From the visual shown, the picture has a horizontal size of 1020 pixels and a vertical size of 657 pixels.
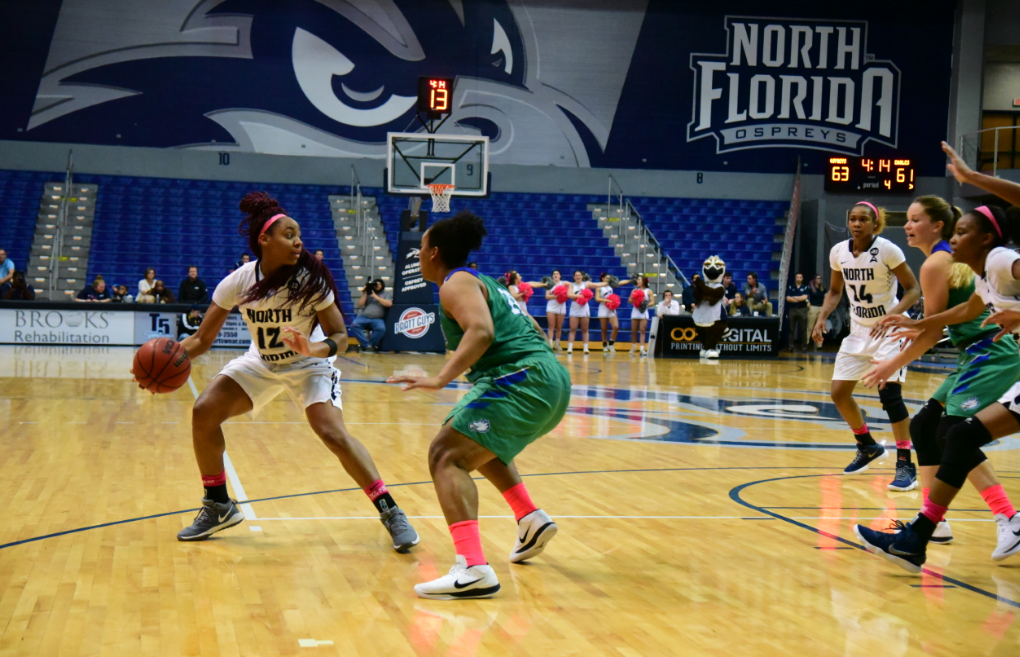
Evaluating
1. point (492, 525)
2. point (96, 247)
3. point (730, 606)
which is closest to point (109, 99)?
point (96, 247)

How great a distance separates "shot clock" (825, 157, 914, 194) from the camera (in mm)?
26484

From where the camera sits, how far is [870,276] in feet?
23.6

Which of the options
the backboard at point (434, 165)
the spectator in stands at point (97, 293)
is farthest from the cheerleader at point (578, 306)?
the spectator in stands at point (97, 293)

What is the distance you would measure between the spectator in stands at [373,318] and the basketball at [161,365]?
14366 millimetres

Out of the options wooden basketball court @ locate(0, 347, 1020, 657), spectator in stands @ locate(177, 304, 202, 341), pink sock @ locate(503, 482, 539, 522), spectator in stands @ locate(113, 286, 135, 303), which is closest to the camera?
wooden basketball court @ locate(0, 347, 1020, 657)

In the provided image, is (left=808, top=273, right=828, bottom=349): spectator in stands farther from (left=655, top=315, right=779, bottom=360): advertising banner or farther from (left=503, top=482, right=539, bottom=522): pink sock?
(left=503, top=482, right=539, bottom=522): pink sock

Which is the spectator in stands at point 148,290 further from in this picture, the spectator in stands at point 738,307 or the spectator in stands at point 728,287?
the spectator in stands at point 738,307

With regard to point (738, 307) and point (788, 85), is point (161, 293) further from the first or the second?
point (788, 85)

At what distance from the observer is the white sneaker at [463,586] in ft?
12.9

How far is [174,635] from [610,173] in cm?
2476

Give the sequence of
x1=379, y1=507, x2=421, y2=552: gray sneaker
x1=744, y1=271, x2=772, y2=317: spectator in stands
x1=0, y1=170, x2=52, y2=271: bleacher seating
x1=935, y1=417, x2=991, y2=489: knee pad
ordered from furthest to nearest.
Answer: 1. x1=0, y1=170, x2=52, y2=271: bleacher seating
2. x1=744, y1=271, x2=772, y2=317: spectator in stands
3. x1=379, y1=507, x2=421, y2=552: gray sneaker
4. x1=935, y1=417, x2=991, y2=489: knee pad

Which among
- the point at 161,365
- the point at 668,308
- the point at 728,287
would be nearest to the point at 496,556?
the point at 161,365

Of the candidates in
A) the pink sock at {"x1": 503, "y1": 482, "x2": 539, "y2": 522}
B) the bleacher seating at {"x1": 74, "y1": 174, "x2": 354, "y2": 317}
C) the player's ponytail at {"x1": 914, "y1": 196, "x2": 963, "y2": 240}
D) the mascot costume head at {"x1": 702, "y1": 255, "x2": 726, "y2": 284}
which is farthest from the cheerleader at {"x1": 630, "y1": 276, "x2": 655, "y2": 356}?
the pink sock at {"x1": 503, "y1": 482, "x2": 539, "y2": 522}

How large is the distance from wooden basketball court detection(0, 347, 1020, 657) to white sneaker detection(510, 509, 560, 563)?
75 mm
